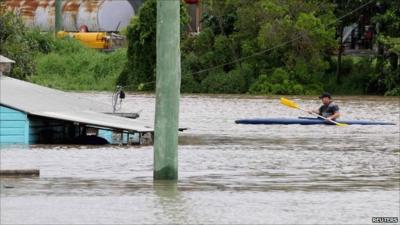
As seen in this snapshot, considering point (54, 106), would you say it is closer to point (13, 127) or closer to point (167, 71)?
point (13, 127)

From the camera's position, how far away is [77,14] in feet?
228

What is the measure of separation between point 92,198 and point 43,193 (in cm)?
73

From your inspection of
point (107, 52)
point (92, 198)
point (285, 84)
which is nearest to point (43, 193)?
point (92, 198)

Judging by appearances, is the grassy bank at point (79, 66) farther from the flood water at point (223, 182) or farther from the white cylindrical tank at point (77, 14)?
the flood water at point (223, 182)

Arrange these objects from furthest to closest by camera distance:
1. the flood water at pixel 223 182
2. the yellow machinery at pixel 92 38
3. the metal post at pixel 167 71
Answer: the yellow machinery at pixel 92 38 < the metal post at pixel 167 71 < the flood water at pixel 223 182

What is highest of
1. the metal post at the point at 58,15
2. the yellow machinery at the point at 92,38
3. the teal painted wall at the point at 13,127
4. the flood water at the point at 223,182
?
the metal post at the point at 58,15

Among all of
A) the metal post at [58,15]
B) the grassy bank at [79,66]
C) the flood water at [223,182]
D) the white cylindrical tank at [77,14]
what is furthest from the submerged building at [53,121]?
the white cylindrical tank at [77,14]

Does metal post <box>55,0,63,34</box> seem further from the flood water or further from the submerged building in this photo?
the submerged building

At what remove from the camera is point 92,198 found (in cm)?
1731

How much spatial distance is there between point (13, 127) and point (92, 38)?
4078cm

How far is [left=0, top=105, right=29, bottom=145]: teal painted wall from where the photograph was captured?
81.8 feet

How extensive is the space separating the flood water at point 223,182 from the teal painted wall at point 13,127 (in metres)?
0.49

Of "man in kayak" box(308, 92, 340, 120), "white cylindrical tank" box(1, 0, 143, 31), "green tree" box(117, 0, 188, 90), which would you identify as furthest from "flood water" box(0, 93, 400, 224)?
"white cylindrical tank" box(1, 0, 143, 31)

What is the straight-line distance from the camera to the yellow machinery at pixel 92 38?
213 ft
